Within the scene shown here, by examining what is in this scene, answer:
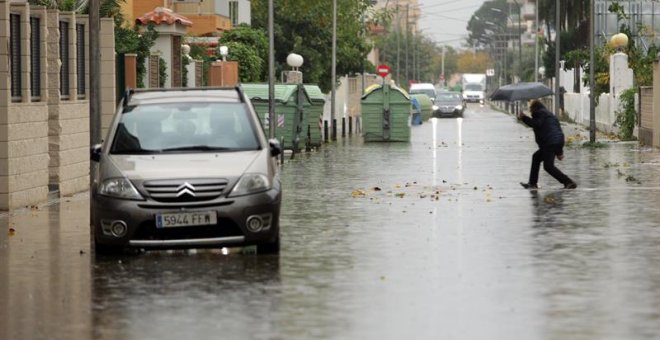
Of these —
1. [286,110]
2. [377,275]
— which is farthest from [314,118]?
[377,275]

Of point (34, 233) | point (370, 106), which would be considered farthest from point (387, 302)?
point (370, 106)

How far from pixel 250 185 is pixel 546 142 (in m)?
11.9

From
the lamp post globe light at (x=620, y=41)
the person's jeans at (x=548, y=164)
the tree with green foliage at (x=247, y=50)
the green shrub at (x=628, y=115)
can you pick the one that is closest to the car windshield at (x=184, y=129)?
the person's jeans at (x=548, y=164)

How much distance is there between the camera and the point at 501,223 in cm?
1972

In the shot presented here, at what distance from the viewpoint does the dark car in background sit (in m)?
93.4

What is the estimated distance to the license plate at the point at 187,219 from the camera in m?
15.4

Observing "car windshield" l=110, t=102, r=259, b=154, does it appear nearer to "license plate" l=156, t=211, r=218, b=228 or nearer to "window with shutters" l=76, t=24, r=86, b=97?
"license plate" l=156, t=211, r=218, b=228

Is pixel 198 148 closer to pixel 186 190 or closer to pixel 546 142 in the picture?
pixel 186 190

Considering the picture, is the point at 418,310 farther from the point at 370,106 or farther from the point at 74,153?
the point at 370,106

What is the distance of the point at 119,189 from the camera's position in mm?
15664

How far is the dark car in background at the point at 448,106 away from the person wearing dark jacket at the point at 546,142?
66234 mm

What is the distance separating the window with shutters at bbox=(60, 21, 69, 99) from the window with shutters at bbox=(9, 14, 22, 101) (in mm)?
2786

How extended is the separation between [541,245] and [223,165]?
3.39 meters

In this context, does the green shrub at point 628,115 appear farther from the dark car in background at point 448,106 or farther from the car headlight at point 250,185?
the dark car in background at point 448,106
